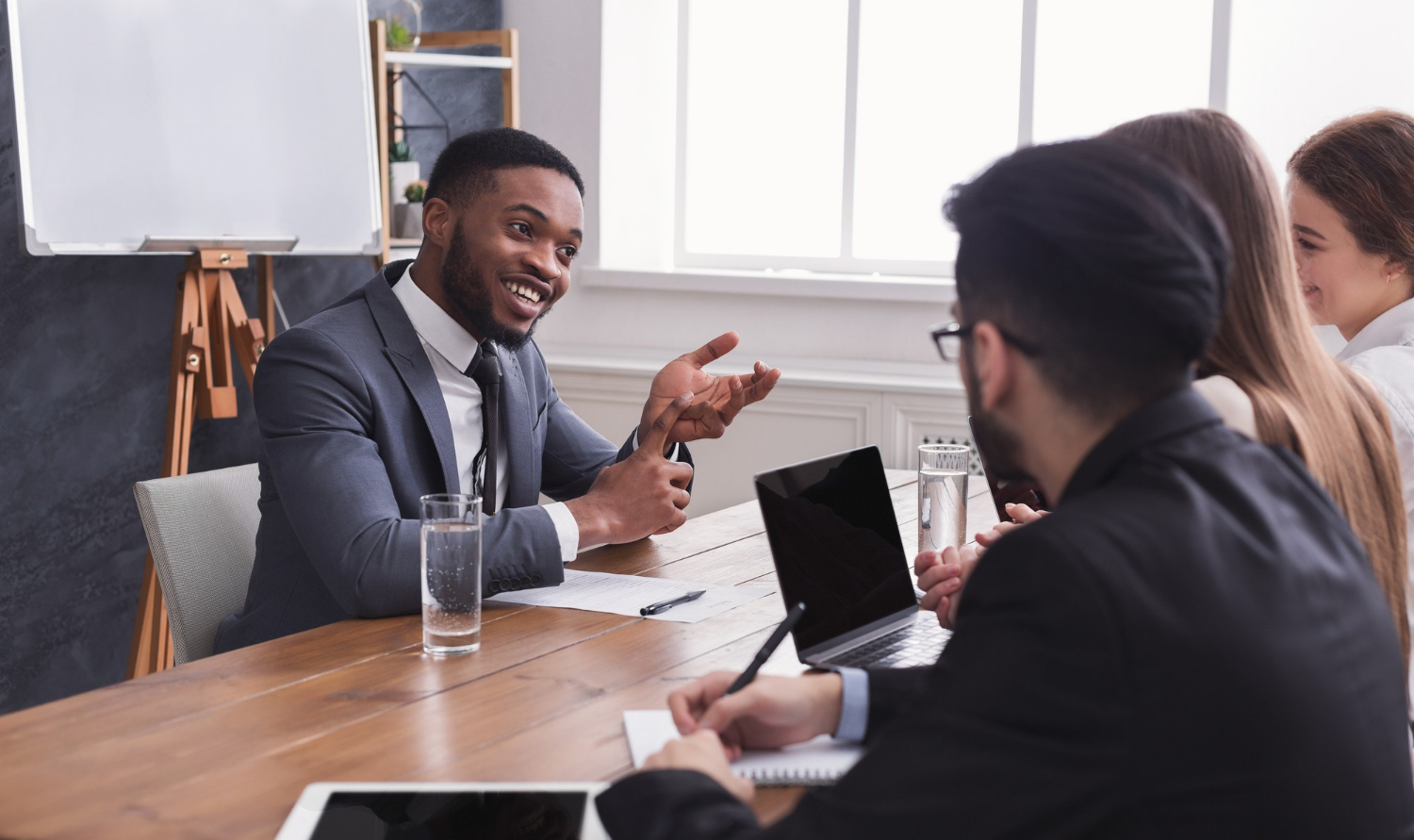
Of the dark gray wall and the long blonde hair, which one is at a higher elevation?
the long blonde hair

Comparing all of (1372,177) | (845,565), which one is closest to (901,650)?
(845,565)

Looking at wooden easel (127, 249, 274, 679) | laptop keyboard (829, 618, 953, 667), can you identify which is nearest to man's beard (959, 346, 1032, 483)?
laptop keyboard (829, 618, 953, 667)

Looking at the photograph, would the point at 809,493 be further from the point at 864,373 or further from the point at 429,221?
the point at 864,373

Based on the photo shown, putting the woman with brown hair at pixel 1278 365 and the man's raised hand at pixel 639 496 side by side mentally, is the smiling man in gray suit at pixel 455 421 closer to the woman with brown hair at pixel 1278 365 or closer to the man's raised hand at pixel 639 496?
the man's raised hand at pixel 639 496

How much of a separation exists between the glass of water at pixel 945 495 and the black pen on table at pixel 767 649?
1.65ft

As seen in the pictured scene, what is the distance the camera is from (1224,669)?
71 centimetres

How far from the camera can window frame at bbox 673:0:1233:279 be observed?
3.57m

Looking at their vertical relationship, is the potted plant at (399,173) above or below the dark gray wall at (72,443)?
above

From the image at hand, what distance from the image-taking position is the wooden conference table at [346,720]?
102 cm

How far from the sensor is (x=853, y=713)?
3.63 ft

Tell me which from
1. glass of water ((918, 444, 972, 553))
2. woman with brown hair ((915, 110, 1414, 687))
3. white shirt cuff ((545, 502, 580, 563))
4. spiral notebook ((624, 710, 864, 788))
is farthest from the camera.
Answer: glass of water ((918, 444, 972, 553))

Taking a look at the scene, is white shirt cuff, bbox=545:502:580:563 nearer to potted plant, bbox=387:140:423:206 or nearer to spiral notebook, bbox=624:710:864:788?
spiral notebook, bbox=624:710:864:788

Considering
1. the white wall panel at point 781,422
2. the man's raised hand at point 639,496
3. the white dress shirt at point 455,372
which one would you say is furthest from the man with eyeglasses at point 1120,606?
the white wall panel at point 781,422

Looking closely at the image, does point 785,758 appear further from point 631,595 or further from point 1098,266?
point 631,595
